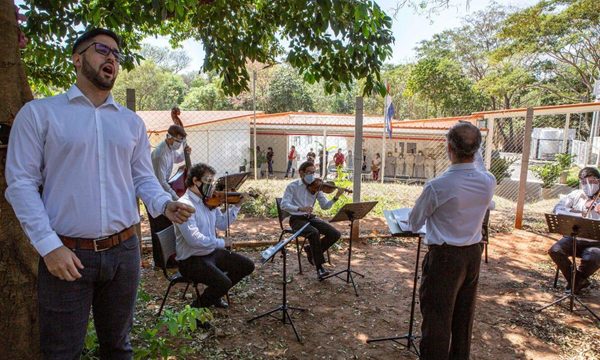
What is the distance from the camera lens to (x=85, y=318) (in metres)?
1.98

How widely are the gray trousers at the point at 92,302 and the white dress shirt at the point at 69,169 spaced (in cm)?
15

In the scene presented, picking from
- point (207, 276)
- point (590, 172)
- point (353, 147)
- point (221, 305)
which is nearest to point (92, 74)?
point (207, 276)

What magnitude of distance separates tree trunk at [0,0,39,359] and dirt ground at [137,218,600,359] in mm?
1475

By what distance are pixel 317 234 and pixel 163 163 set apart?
219 centimetres

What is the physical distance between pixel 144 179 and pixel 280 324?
2.46 m

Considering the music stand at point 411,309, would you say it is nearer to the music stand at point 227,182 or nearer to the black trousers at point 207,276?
the black trousers at point 207,276

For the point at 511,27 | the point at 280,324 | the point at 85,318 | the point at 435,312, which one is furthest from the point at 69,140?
the point at 511,27

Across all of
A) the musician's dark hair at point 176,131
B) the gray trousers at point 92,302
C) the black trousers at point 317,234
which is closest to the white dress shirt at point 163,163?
the musician's dark hair at point 176,131

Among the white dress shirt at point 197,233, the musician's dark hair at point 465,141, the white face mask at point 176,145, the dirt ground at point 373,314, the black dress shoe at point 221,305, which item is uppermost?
the musician's dark hair at point 465,141

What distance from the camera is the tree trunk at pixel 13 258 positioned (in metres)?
2.24

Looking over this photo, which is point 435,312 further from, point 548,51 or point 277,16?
point 548,51

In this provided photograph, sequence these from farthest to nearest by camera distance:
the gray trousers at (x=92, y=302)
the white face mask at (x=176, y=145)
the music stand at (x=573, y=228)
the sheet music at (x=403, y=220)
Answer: the white face mask at (x=176, y=145), the music stand at (x=573, y=228), the sheet music at (x=403, y=220), the gray trousers at (x=92, y=302)

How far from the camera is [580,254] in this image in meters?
5.05

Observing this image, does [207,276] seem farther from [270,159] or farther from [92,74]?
[270,159]
